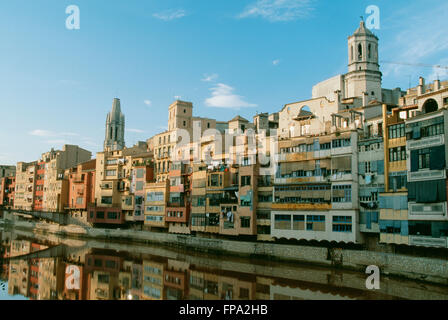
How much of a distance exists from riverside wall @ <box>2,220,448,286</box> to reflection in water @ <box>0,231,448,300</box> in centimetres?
132

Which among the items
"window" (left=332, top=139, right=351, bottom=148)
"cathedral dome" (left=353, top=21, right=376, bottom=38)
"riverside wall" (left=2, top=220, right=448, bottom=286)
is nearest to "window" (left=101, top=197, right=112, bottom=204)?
"riverside wall" (left=2, top=220, right=448, bottom=286)

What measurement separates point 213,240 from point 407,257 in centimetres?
2519

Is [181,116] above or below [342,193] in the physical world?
above

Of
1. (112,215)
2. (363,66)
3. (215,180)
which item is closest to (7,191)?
(112,215)

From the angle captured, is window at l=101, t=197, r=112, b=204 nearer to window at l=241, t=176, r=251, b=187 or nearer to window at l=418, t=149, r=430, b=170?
Answer: window at l=241, t=176, r=251, b=187

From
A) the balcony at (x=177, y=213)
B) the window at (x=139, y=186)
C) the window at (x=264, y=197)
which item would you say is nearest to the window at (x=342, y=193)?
the window at (x=264, y=197)

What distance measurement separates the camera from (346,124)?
49500mm

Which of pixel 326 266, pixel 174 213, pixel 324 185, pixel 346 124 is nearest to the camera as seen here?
pixel 326 266

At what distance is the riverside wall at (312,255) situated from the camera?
33312mm

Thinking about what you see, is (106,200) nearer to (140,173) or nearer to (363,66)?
(140,173)

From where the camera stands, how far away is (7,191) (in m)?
116

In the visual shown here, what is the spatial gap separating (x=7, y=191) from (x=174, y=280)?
317 feet
